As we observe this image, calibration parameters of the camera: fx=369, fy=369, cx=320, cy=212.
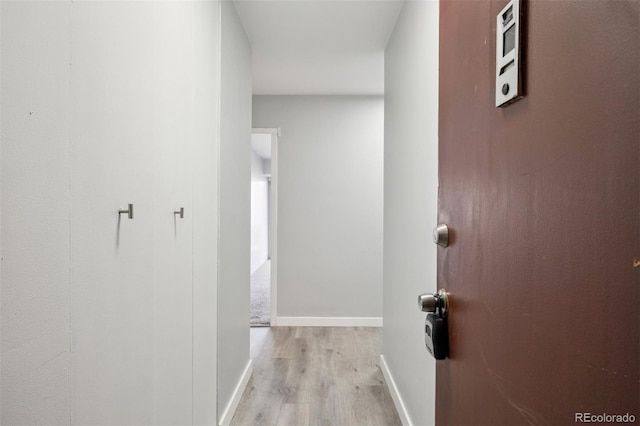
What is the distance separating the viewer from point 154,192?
1.17m

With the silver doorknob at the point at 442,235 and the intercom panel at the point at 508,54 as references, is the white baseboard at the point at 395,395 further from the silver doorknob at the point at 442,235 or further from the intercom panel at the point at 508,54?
the intercom panel at the point at 508,54

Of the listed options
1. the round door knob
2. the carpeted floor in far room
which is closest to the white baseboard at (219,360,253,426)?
the carpeted floor in far room

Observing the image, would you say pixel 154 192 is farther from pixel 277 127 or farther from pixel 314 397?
pixel 277 127

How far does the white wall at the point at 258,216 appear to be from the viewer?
7.62 meters

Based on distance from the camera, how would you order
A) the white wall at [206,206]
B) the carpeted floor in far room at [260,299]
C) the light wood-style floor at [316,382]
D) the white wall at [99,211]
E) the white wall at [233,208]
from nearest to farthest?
the white wall at [99,211] → the white wall at [206,206] → the white wall at [233,208] → the light wood-style floor at [316,382] → the carpeted floor in far room at [260,299]

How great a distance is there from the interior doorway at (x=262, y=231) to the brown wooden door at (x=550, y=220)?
3.20 m

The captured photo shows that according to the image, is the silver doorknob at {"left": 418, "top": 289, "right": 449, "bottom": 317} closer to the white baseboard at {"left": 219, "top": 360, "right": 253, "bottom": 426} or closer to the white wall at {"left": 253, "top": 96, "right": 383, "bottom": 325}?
the white baseboard at {"left": 219, "top": 360, "right": 253, "bottom": 426}

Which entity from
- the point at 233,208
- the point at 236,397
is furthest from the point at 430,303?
the point at 236,397

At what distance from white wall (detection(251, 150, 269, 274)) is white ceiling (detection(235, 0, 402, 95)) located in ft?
12.6

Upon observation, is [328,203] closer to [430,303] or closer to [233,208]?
[233,208]

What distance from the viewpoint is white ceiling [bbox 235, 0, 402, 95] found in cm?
224

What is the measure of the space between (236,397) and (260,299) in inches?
118

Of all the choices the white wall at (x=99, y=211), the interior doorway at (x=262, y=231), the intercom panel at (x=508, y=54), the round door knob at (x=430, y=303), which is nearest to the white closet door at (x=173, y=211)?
the white wall at (x=99, y=211)

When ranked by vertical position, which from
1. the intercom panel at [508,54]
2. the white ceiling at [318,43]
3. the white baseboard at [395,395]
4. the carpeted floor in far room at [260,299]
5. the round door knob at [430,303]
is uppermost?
the white ceiling at [318,43]
